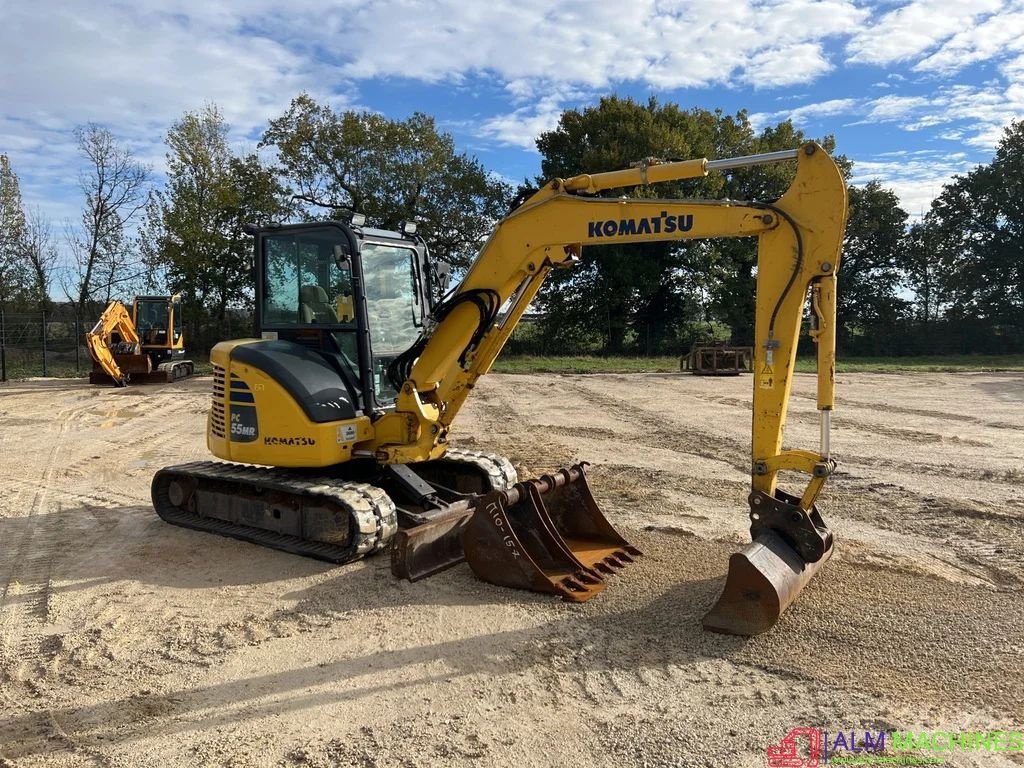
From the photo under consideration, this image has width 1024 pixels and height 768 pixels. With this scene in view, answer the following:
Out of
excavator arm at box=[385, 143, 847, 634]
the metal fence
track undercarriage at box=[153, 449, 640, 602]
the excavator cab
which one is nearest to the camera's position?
excavator arm at box=[385, 143, 847, 634]

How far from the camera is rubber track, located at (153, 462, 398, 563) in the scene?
555 centimetres

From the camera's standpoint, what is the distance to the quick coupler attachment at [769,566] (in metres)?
4.17

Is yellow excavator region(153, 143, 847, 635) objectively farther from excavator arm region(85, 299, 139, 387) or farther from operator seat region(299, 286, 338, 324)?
excavator arm region(85, 299, 139, 387)

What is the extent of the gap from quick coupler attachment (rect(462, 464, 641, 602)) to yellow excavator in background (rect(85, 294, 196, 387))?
17.1m

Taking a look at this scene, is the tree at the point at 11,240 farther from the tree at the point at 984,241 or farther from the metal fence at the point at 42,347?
the tree at the point at 984,241

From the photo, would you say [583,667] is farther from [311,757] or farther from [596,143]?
[596,143]

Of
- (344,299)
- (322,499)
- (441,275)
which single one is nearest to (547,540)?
(322,499)

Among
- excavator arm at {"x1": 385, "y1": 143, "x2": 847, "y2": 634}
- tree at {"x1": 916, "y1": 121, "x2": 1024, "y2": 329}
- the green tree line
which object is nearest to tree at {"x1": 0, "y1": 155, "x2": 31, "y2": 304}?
the green tree line

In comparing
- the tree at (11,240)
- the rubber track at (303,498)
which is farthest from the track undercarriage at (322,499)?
the tree at (11,240)

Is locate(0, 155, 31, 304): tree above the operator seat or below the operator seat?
above

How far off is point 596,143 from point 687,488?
24828 mm

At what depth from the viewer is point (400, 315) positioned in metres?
6.50

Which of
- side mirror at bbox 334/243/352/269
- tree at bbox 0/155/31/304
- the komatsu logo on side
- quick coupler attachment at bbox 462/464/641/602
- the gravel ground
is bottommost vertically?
the gravel ground

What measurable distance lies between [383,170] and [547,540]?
2522 cm
